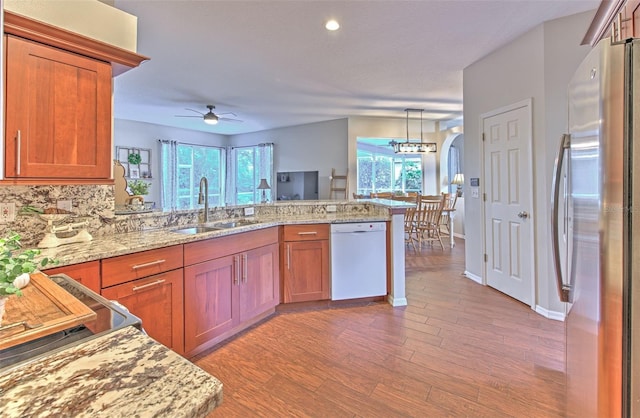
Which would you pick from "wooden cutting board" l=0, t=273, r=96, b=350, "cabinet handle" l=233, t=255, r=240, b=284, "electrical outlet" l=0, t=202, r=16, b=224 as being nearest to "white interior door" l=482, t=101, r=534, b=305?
"cabinet handle" l=233, t=255, r=240, b=284

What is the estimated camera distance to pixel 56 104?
1.65 meters

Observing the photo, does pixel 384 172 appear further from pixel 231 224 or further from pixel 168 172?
pixel 231 224

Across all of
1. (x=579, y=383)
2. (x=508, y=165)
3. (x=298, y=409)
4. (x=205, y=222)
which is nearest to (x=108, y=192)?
(x=205, y=222)

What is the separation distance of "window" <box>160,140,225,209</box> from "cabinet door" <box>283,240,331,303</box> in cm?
470

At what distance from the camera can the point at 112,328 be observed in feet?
2.57

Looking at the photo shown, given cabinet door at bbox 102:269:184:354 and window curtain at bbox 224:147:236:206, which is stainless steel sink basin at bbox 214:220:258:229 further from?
window curtain at bbox 224:147:236:206

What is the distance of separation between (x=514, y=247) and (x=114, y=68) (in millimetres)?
3774

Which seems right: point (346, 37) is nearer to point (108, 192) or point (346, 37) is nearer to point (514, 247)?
point (108, 192)

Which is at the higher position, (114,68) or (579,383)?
(114,68)

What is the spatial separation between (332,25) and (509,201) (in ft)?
8.24

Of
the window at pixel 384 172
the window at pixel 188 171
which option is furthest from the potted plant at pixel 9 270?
the window at pixel 384 172

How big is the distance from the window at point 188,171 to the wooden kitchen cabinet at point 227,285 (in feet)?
15.7

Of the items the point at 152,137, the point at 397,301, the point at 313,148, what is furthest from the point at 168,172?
the point at 397,301

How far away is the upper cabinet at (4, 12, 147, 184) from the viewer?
1516 millimetres
